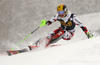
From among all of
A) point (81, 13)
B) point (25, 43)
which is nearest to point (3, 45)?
point (25, 43)

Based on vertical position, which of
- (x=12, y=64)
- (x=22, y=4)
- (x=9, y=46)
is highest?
(x=22, y=4)

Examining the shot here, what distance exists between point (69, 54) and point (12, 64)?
772 millimetres

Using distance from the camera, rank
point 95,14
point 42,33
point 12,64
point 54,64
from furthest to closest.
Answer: point 95,14 → point 42,33 → point 12,64 → point 54,64

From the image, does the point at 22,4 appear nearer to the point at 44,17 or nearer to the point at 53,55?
the point at 44,17

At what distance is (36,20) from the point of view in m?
6.66

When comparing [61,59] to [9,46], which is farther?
[9,46]

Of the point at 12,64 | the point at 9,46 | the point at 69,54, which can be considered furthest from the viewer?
the point at 9,46

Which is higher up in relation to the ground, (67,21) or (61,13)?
(61,13)

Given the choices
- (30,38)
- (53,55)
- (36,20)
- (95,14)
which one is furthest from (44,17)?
(53,55)

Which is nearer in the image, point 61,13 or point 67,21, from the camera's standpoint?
point 61,13

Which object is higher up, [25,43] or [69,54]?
[69,54]

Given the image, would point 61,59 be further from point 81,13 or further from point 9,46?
point 81,13

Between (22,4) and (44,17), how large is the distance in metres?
1.27

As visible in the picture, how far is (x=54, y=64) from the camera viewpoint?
1.55 m
